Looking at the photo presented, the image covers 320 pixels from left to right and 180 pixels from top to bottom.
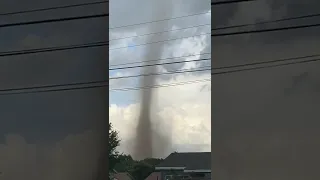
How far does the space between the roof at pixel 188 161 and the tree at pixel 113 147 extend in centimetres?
18

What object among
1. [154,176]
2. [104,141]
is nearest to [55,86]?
[104,141]

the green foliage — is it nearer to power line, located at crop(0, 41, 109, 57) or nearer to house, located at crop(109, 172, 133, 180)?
house, located at crop(109, 172, 133, 180)

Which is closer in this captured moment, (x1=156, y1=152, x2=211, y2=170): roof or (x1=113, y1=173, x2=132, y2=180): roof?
(x1=156, y1=152, x2=211, y2=170): roof

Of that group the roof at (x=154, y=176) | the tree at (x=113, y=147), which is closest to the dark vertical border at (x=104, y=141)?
the tree at (x=113, y=147)

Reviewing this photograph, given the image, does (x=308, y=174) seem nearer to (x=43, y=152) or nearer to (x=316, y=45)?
(x=316, y=45)

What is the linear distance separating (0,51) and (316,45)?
1.31m

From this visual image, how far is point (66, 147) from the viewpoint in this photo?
5.61 feet

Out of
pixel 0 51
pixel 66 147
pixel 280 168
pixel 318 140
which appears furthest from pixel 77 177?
pixel 318 140

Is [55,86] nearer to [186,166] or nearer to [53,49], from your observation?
[53,49]

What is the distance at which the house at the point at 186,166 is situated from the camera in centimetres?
150

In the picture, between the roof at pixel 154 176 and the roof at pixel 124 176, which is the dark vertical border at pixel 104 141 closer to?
the roof at pixel 124 176

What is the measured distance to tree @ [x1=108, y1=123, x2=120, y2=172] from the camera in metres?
1.64

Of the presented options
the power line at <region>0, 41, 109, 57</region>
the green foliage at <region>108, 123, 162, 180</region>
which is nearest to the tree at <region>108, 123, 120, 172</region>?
the green foliage at <region>108, 123, 162, 180</region>

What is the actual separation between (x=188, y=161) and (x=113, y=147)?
308 millimetres
